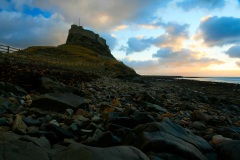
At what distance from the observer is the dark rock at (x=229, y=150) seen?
14.9 feet

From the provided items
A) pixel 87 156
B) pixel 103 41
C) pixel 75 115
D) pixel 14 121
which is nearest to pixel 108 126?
pixel 75 115

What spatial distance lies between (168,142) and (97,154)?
1481mm

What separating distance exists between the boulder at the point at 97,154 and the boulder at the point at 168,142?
0.67 m

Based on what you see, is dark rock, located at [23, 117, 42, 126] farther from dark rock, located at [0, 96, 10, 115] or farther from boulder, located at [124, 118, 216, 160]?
boulder, located at [124, 118, 216, 160]

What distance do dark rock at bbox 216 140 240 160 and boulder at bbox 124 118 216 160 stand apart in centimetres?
17

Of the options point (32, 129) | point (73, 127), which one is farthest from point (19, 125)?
point (73, 127)

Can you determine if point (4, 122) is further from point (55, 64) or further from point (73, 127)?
point (55, 64)

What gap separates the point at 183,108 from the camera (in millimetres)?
12094

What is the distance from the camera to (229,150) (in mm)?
4691

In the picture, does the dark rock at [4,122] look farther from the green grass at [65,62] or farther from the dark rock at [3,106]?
the green grass at [65,62]

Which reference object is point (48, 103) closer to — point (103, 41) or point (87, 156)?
point (87, 156)

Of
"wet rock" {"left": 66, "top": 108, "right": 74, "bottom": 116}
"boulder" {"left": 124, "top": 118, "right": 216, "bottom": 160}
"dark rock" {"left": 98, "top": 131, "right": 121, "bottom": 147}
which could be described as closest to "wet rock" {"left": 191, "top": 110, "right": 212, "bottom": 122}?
"boulder" {"left": 124, "top": 118, "right": 216, "bottom": 160}

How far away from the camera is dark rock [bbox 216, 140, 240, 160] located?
454 centimetres

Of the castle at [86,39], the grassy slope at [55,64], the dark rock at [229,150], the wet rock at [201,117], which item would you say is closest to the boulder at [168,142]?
the dark rock at [229,150]
